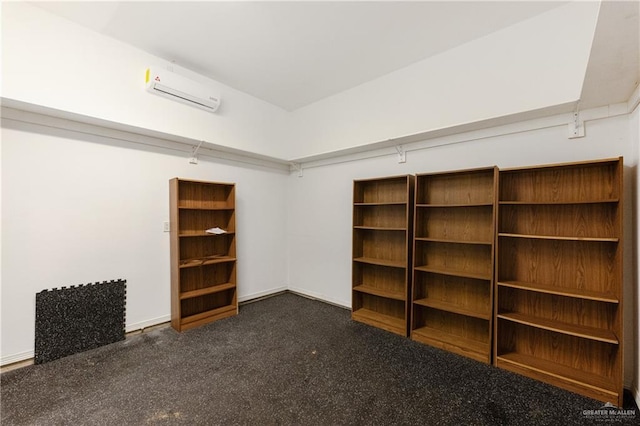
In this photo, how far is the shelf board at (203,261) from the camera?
3305mm

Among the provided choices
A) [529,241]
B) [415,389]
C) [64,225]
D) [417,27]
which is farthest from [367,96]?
[64,225]

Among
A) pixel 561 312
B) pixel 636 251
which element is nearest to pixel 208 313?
pixel 561 312

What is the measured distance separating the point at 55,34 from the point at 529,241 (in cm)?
483

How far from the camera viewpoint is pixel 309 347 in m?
2.82

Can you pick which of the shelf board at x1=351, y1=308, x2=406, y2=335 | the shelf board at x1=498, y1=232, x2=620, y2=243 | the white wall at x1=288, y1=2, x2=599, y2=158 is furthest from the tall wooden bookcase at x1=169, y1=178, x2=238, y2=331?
the shelf board at x1=498, y1=232, x2=620, y2=243

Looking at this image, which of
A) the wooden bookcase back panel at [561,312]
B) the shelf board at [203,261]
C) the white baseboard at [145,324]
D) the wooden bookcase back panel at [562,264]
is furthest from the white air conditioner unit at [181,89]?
the wooden bookcase back panel at [561,312]

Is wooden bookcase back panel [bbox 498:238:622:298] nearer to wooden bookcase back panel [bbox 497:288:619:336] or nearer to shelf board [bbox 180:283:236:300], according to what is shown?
wooden bookcase back panel [bbox 497:288:619:336]

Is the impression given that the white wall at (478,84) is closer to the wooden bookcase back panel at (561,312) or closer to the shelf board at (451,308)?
the wooden bookcase back panel at (561,312)

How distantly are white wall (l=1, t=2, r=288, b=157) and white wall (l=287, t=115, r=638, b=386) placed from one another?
5.59 feet

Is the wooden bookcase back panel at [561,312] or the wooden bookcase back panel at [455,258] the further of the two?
the wooden bookcase back panel at [455,258]

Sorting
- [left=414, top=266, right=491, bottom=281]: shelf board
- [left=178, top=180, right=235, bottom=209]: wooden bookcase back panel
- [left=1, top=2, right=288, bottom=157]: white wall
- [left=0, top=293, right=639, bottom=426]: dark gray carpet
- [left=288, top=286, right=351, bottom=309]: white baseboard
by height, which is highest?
[left=1, top=2, right=288, bottom=157]: white wall

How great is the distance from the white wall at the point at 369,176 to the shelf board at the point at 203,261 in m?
1.38

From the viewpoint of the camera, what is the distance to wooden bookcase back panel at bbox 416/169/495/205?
278 cm

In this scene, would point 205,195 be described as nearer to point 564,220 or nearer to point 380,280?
point 380,280
